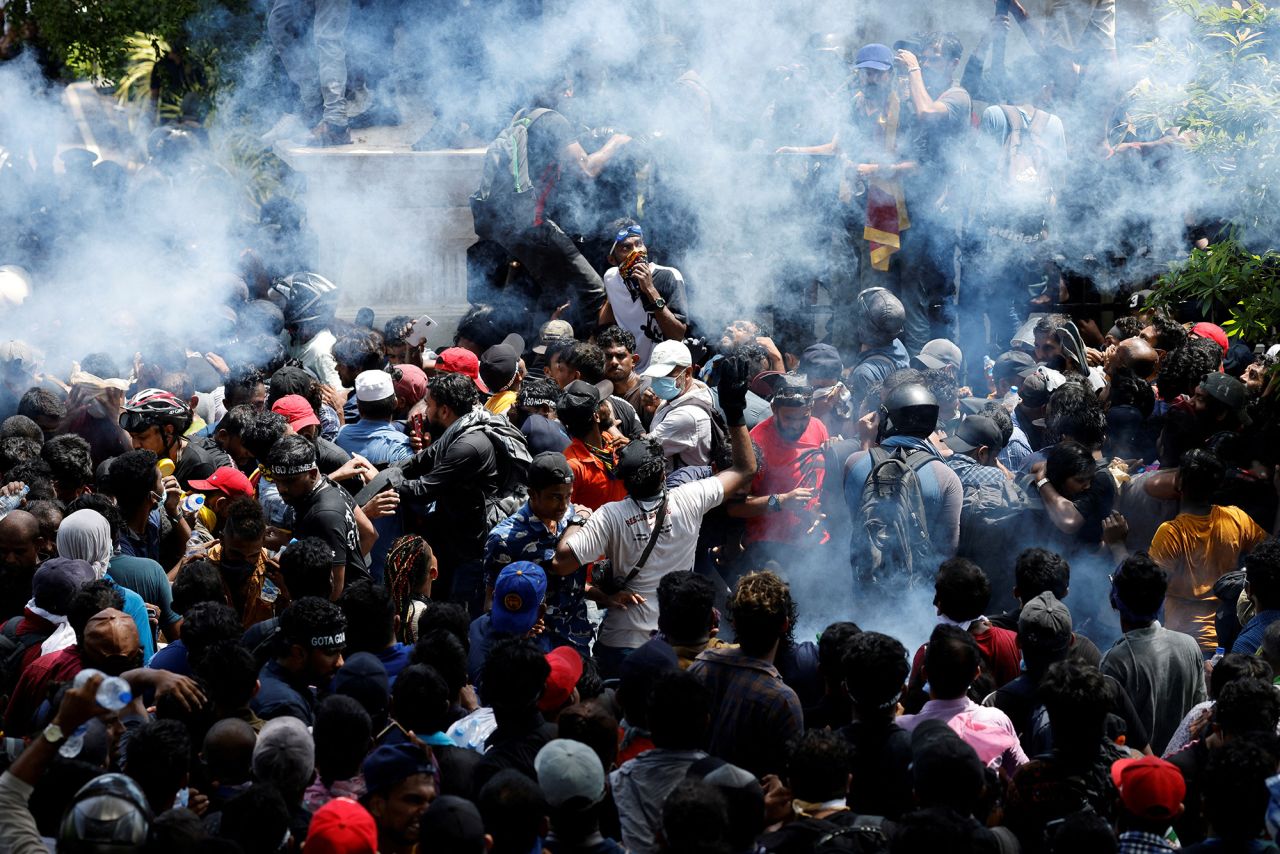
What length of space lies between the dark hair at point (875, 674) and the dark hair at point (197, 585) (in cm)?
202

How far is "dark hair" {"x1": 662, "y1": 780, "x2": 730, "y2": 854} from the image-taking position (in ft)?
9.96

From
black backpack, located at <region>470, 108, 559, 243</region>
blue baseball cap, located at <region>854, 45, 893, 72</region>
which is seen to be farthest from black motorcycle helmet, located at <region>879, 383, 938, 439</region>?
blue baseball cap, located at <region>854, 45, 893, 72</region>

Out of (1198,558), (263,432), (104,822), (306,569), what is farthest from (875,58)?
(104,822)

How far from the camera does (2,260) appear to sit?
8.73m

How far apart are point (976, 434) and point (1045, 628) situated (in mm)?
1519

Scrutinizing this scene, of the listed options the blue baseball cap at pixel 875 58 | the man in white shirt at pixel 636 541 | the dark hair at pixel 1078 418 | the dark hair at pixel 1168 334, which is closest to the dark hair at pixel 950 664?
the man in white shirt at pixel 636 541

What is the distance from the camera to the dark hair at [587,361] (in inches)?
233

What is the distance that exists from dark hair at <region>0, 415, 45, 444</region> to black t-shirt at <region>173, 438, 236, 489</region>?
1.86 feet

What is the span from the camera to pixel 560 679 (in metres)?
3.97

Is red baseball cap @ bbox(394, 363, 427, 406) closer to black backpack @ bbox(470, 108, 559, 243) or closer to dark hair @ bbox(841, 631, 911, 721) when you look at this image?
black backpack @ bbox(470, 108, 559, 243)

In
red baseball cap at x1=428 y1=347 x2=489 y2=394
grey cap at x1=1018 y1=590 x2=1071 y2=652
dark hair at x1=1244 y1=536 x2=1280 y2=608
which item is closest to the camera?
grey cap at x1=1018 y1=590 x2=1071 y2=652

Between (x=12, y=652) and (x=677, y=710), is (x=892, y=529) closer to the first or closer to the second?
(x=677, y=710)

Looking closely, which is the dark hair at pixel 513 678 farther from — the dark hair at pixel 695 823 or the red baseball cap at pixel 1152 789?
the red baseball cap at pixel 1152 789

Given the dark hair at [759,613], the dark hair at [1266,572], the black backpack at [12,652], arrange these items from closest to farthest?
the dark hair at [759,613] → the black backpack at [12,652] → the dark hair at [1266,572]
